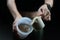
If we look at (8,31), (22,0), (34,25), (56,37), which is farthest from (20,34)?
(56,37)

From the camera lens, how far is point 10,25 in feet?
5.66

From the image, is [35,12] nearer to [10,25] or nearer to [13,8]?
[13,8]

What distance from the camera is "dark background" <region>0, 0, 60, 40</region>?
1.74 m

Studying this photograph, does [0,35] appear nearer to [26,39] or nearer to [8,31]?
[8,31]

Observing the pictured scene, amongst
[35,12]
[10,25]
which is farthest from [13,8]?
[10,25]

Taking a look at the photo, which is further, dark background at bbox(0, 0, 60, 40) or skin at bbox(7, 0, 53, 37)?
dark background at bbox(0, 0, 60, 40)

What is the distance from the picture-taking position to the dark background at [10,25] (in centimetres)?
174

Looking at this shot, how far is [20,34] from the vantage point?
1.17 m

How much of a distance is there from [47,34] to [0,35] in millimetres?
391

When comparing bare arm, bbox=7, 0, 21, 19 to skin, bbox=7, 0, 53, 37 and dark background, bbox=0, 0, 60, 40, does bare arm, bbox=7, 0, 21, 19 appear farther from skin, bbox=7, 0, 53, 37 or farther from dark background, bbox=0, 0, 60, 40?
dark background, bbox=0, 0, 60, 40

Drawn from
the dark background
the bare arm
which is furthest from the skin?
the dark background

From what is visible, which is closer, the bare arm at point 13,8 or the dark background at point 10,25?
the bare arm at point 13,8

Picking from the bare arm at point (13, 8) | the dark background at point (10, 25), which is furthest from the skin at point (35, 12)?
the dark background at point (10, 25)

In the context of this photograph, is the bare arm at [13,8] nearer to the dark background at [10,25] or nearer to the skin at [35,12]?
the skin at [35,12]
